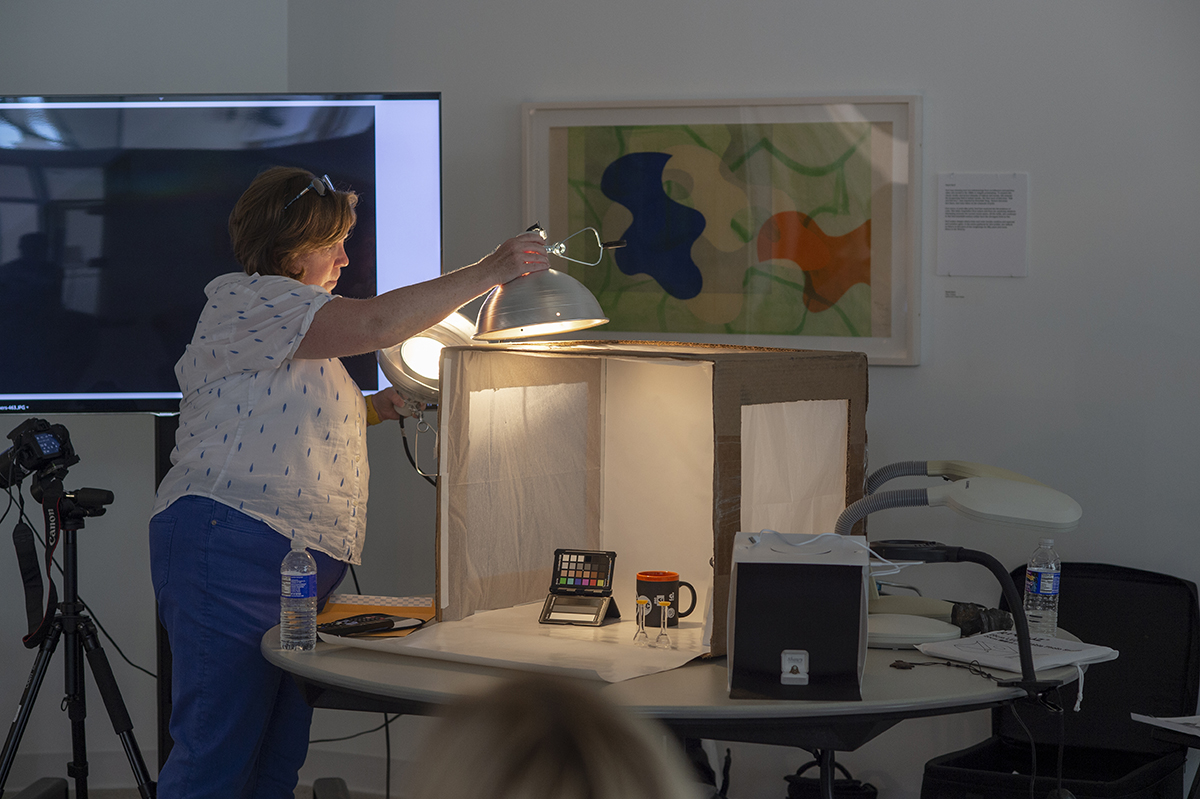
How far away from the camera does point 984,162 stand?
8.41ft

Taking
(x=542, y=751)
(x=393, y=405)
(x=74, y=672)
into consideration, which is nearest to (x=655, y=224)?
(x=393, y=405)

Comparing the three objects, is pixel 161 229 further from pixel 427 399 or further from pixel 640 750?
pixel 640 750

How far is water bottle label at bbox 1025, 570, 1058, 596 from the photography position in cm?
182

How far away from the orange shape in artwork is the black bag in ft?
3.90

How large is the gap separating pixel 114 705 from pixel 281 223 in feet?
3.97

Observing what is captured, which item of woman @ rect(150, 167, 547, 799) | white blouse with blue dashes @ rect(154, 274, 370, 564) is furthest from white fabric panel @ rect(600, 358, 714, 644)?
white blouse with blue dashes @ rect(154, 274, 370, 564)

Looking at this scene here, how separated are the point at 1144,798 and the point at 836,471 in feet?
3.21

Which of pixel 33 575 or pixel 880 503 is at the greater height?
pixel 880 503

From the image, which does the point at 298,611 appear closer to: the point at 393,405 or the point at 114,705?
the point at 393,405

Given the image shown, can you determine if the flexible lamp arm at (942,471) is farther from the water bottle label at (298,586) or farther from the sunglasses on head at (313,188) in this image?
the sunglasses on head at (313,188)

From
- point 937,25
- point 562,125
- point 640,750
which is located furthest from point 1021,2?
point 640,750

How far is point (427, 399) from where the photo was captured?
6.52 feet

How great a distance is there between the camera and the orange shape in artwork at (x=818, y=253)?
8.70 feet

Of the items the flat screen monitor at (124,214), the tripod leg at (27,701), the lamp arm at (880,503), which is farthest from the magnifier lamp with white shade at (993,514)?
the tripod leg at (27,701)
